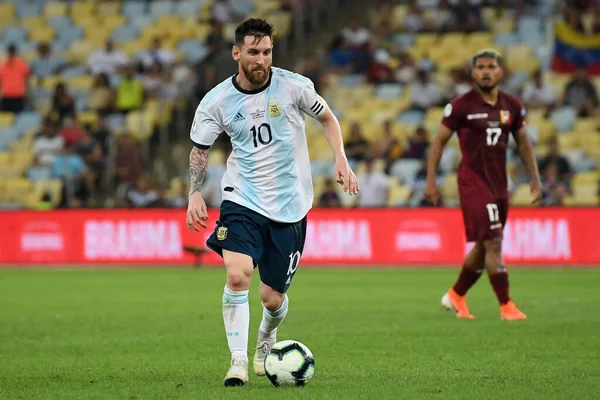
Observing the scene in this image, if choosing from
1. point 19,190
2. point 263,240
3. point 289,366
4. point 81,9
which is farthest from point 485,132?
point 81,9

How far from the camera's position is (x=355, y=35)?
27016 millimetres

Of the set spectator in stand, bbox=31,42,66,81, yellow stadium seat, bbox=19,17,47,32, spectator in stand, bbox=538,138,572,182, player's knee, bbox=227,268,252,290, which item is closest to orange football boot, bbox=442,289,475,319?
player's knee, bbox=227,268,252,290

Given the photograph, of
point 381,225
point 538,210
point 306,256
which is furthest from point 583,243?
point 306,256

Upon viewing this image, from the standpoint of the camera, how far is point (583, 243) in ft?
68.3

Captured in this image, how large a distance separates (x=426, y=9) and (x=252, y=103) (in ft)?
66.1

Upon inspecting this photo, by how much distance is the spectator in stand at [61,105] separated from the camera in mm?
26422

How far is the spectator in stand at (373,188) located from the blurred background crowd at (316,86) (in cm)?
2

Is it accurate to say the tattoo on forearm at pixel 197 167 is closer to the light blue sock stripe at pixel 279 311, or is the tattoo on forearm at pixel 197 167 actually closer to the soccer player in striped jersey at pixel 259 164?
the soccer player in striped jersey at pixel 259 164

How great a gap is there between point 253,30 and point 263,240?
1.40 metres

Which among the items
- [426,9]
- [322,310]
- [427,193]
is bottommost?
[322,310]

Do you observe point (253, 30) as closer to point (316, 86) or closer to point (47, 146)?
point (316, 86)

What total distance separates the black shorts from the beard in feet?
2.73

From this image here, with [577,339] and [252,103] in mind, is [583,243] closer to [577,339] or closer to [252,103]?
[577,339]

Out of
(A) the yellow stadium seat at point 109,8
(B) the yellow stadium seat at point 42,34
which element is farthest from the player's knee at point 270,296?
(A) the yellow stadium seat at point 109,8
